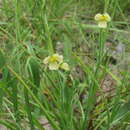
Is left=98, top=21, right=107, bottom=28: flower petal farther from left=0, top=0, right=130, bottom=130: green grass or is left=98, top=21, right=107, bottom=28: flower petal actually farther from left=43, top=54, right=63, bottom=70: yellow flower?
left=43, top=54, right=63, bottom=70: yellow flower

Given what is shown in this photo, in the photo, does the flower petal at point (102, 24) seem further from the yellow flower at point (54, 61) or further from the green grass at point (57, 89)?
the yellow flower at point (54, 61)

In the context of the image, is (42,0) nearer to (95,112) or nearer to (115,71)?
(95,112)

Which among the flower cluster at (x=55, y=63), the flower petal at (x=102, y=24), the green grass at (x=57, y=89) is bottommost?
the green grass at (x=57, y=89)

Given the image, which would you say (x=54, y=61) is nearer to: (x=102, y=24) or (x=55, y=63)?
(x=55, y=63)

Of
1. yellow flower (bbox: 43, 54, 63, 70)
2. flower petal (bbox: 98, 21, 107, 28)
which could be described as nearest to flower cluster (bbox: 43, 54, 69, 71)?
yellow flower (bbox: 43, 54, 63, 70)

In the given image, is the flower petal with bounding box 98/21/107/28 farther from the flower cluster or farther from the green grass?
the flower cluster

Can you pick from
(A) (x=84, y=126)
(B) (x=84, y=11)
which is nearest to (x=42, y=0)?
(A) (x=84, y=126)

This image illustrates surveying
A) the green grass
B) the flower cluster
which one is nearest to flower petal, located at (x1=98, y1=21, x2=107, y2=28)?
the green grass

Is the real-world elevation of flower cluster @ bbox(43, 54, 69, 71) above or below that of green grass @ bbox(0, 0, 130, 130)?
above

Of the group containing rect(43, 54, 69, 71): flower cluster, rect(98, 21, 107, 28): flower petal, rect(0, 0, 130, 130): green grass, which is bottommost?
rect(0, 0, 130, 130): green grass

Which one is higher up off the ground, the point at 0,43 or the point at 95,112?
the point at 0,43

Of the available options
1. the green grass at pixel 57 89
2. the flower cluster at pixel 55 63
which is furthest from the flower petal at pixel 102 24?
the flower cluster at pixel 55 63
